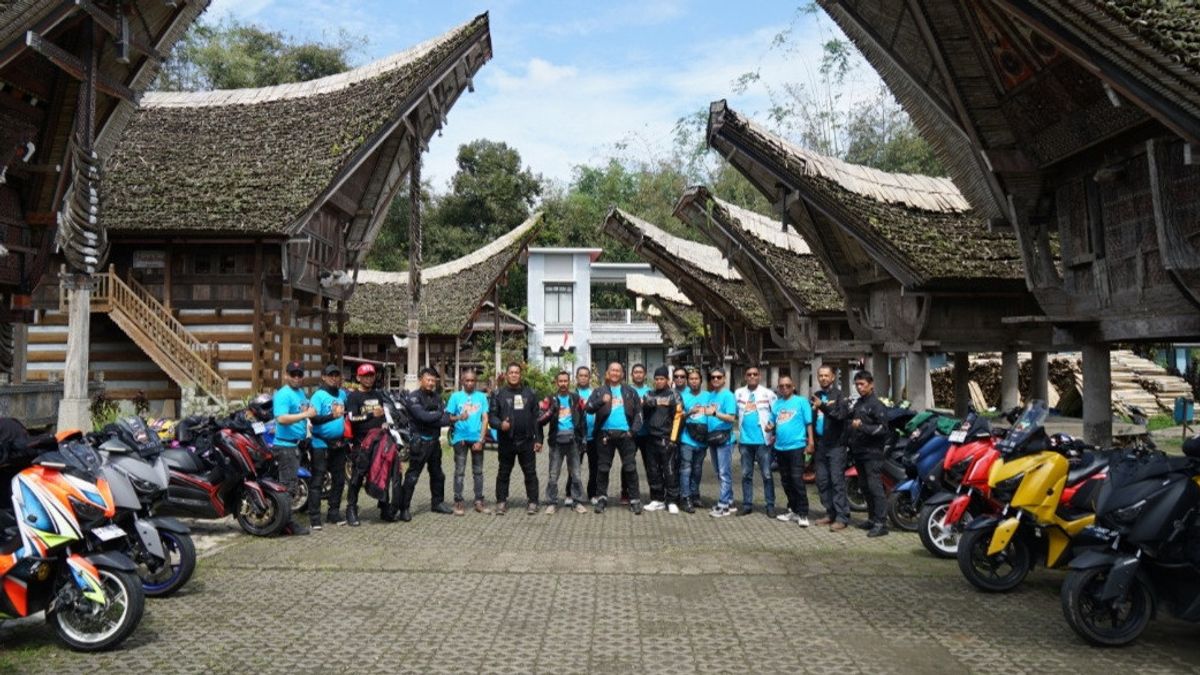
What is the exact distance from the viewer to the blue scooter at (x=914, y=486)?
930 centimetres

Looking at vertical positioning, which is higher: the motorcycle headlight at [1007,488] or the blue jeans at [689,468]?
the motorcycle headlight at [1007,488]

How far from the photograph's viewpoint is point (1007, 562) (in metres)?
7.02

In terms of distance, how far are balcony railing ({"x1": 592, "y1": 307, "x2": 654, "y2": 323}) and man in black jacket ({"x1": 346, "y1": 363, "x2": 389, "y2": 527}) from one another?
37.4m

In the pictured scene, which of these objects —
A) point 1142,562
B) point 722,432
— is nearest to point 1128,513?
point 1142,562

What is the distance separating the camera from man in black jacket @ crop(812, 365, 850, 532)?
32.0ft

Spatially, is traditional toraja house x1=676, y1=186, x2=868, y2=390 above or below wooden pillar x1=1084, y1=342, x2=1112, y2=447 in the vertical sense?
above

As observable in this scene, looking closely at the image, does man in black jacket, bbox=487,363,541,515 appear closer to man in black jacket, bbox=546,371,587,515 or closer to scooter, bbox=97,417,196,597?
man in black jacket, bbox=546,371,587,515

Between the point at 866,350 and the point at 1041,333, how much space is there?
3730mm

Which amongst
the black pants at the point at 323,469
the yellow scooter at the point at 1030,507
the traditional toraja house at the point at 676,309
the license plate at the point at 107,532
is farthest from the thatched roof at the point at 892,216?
the traditional toraja house at the point at 676,309

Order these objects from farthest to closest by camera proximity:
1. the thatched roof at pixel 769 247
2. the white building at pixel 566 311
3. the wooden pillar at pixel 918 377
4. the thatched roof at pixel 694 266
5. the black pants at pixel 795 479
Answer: the white building at pixel 566 311, the thatched roof at pixel 694 266, the thatched roof at pixel 769 247, the wooden pillar at pixel 918 377, the black pants at pixel 795 479

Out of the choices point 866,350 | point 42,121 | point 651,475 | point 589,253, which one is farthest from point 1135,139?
point 589,253

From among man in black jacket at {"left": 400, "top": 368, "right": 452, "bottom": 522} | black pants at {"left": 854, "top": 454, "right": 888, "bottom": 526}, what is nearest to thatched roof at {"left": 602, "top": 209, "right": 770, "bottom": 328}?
man in black jacket at {"left": 400, "top": 368, "right": 452, "bottom": 522}

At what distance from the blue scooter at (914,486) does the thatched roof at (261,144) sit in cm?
1136

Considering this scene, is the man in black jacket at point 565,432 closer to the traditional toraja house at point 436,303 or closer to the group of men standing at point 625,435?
the group of men standing at point 625,435
